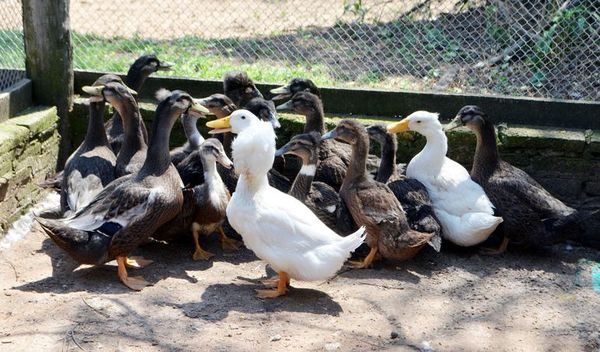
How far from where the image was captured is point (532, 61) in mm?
8406

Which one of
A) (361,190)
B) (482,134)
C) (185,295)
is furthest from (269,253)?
(482,134)

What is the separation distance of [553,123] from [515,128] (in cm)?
39

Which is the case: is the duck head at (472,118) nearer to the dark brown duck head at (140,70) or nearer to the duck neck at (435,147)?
the duck neck at (435,147)

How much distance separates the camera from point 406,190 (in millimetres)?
6816

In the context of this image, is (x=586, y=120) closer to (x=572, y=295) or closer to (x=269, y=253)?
(x=572, y=295)

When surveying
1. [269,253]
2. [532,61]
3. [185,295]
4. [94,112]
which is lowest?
[185,295]

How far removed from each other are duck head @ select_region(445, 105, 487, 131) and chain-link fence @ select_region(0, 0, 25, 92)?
4.10 meters

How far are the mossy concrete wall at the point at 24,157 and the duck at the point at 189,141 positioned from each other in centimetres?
116

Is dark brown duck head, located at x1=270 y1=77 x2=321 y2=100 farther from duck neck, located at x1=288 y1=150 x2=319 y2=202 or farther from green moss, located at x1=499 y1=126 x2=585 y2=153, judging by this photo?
green moss, located at x1=499 y1=126 x2=585 y2=153

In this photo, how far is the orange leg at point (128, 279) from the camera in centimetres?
595

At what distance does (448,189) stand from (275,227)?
181cm

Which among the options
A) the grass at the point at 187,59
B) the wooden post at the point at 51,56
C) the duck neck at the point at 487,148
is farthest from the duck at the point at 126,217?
the duck neck at the point at 487,148

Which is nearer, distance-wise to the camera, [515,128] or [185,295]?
[185,295]

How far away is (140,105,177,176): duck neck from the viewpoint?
20.9 feet
